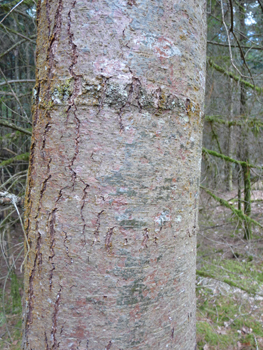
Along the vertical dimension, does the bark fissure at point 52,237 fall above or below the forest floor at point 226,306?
above

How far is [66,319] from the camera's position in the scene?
599 millimetres

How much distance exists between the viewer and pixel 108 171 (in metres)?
0.58

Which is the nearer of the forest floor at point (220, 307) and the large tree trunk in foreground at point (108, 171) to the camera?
the large tree trunk in foreground at point (108, 171)

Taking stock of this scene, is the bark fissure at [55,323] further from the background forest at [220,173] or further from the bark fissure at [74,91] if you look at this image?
the background forest at [220,173]

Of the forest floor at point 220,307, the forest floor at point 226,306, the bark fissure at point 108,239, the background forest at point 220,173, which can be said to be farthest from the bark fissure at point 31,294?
the forest floor at point 226,306

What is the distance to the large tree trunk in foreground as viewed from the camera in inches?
22.9

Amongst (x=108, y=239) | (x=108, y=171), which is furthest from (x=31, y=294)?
(x=108, y=171)

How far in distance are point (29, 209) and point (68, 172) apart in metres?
0.20

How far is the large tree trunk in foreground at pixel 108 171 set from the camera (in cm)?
58

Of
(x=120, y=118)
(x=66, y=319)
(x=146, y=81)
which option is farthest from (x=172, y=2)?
(x=66, y=319)

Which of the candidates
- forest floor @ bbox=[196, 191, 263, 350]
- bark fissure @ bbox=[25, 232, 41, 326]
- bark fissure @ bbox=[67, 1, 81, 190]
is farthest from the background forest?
bark fissure @ bbox=[67, 1, 81, 190]

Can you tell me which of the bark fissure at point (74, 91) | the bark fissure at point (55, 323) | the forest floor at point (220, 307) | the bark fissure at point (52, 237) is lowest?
the forest floor at point (220, 307)


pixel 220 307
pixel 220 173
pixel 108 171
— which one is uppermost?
pixel 108 171

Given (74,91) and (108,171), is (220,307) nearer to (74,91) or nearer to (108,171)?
(108,171)
